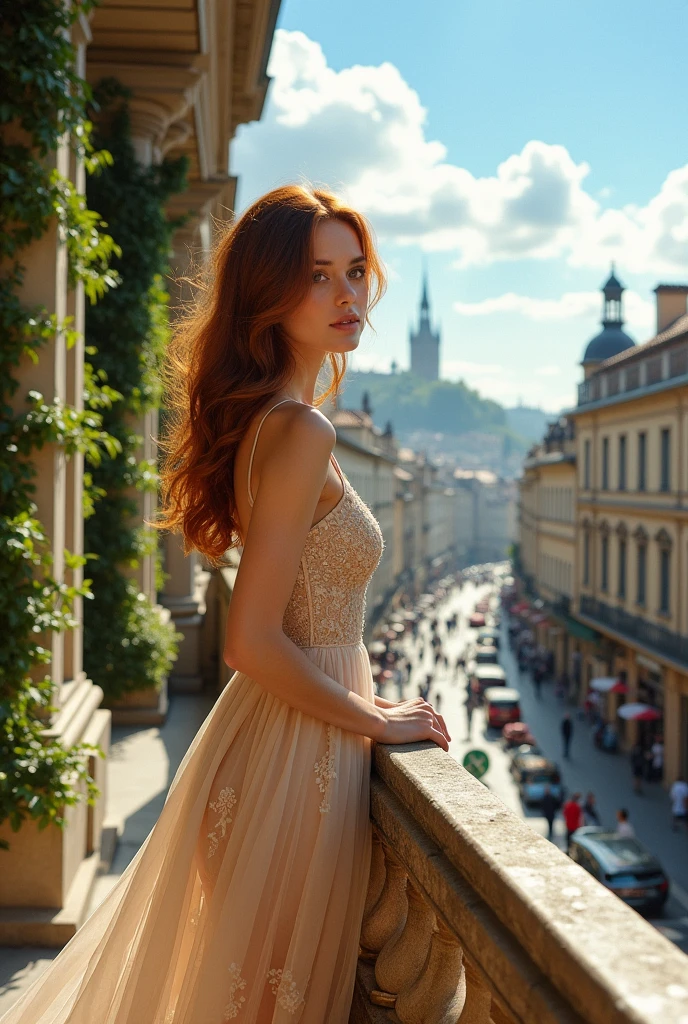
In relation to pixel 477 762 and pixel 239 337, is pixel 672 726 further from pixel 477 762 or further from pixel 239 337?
pixel 239 337

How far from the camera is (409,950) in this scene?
7.59ft

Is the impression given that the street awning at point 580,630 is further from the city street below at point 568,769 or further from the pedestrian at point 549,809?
the pedestrian at point 549,809

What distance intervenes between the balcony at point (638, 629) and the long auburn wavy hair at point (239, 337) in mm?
28401

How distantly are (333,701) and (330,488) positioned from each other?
0.47m

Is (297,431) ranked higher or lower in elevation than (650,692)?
higher

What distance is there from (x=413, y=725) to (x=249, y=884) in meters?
→ 0.54

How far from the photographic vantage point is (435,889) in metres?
1.96

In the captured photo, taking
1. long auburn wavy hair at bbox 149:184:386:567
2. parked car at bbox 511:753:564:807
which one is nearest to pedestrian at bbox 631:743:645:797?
parked car at bbox 511:753:564:807

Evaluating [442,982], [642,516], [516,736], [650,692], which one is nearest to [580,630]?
[650,692]

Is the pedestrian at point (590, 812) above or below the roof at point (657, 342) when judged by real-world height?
below

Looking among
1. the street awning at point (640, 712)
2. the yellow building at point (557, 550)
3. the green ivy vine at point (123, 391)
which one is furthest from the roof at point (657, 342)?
the green ivy vine at point (123, 391)

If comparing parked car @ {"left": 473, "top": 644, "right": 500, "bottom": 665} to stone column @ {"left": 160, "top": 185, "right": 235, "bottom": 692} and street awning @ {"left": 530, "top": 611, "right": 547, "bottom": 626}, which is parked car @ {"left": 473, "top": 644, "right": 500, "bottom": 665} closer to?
street awning @ {"left": 530, "top": 611, "right": 547, "bottom": 626}

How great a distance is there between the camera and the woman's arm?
219 cm

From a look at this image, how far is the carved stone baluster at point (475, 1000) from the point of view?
1810mm
